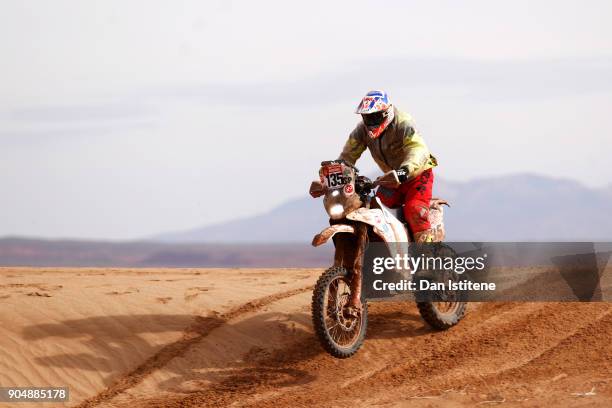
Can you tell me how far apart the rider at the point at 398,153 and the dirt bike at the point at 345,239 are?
0.47 m

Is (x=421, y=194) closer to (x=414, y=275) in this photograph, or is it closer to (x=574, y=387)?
(x=414, y=275)

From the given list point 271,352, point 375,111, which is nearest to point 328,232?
point 375,111

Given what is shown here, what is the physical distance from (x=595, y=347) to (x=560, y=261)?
3793 mm

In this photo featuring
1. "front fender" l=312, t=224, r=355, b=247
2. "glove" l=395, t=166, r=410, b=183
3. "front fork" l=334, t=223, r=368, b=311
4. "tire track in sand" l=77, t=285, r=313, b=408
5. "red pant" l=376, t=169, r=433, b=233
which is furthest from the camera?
"red pant" l=376, t=169, r=433, b=233

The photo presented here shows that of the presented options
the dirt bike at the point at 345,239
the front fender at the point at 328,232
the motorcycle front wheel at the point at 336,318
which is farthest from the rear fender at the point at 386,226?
the motorcycle front wheel at the point at 336,318

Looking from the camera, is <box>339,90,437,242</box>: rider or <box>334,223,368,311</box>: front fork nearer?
<box>334,223,368,311</box>: front fork

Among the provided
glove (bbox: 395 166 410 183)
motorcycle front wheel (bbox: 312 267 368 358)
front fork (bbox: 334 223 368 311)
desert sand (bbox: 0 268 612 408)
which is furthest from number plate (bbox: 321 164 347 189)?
desert sand (bbox: 0 268 612 408)

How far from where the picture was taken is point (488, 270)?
1201 cm

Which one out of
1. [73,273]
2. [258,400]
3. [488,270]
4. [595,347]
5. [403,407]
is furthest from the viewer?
[73,273]

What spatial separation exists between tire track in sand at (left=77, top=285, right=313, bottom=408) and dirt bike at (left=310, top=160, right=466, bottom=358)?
211 cm

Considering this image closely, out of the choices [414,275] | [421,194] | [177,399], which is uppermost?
[421,194]

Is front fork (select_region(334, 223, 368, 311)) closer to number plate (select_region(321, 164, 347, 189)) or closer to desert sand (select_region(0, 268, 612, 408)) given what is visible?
number plate (select_region(321, 164, 347, 189))

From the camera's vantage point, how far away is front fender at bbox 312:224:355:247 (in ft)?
30.1

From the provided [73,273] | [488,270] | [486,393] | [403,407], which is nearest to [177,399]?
[403,407]
